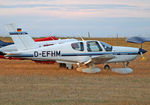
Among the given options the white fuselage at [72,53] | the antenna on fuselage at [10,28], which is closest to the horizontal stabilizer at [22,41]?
the antenna on fuselage at [10,28]

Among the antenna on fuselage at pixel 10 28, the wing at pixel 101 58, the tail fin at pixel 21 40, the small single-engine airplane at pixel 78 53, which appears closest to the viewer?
the wing at pixel 101 58

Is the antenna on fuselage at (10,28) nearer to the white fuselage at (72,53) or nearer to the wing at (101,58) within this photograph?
the white fuselage at (72,53)

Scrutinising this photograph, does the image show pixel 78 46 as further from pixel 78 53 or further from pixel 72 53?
pixel 72 53

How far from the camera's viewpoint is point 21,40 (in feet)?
57.3

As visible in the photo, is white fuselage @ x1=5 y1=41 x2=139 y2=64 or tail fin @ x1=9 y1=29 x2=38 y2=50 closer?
white fuselage @ x1=5 y1=41 x2=139 y2=64

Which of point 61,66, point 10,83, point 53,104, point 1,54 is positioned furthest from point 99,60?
point 53,104

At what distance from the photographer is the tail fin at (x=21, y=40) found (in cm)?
1736

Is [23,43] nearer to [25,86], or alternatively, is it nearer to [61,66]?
[61,66]

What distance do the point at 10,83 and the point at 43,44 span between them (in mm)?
7893

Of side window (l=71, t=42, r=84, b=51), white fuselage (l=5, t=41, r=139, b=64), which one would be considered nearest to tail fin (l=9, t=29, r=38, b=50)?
white fuselage (l=5, t=41, r=139, b=64)

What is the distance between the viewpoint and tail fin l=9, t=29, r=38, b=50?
1736cm

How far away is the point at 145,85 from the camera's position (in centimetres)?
1221

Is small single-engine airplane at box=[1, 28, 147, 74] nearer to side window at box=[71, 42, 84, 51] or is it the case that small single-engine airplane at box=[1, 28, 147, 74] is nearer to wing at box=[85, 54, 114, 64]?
side window at box=[71, 42, 84, 51]

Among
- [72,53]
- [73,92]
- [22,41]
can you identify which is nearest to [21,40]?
[22,41]
